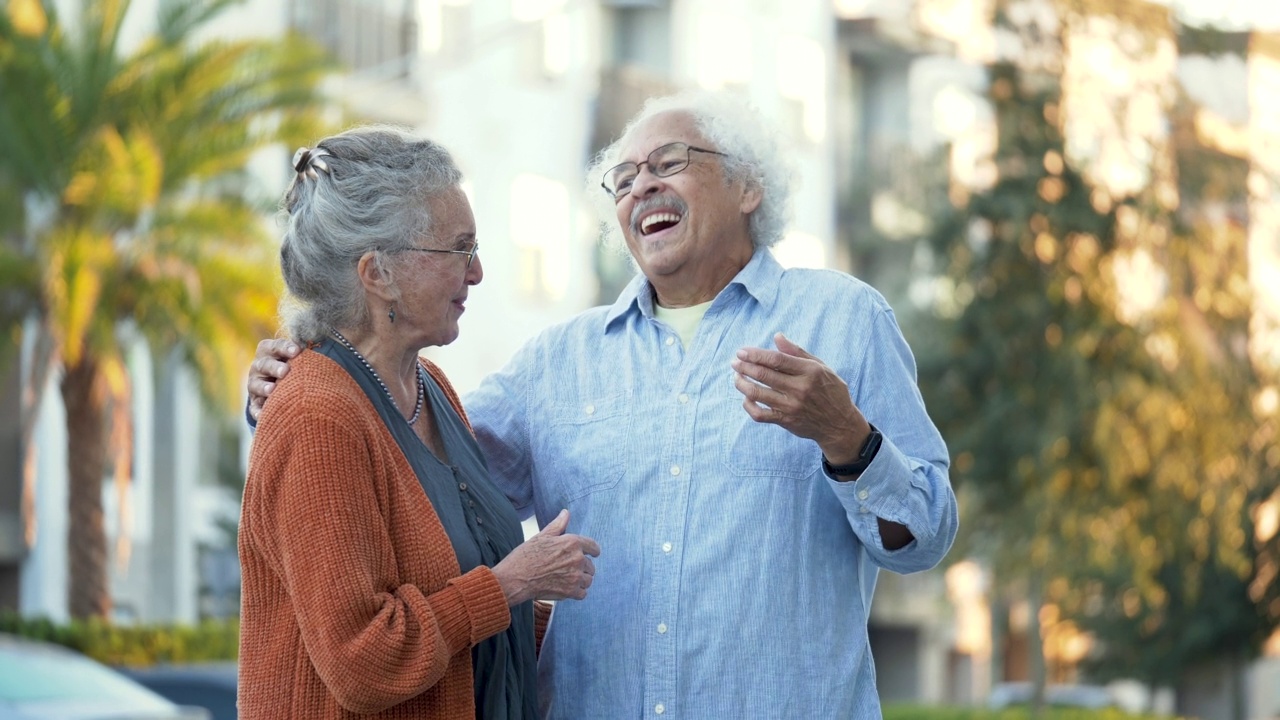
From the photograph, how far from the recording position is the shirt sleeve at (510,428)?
441 cm

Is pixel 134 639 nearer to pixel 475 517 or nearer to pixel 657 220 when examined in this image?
pixel 657 220

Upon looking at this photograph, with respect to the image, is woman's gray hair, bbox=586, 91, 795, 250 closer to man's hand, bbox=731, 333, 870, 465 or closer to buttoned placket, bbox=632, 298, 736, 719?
buttoned placket, bbox=632, 298, 736, 719

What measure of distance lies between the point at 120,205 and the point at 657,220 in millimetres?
12466

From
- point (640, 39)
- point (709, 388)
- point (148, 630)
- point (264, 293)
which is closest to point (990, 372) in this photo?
point (264, 293)

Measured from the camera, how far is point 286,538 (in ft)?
11.3

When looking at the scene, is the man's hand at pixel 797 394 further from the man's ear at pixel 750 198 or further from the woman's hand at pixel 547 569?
the man's ear at pixel 750 198

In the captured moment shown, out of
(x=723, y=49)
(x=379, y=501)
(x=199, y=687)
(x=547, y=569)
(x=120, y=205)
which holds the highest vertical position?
(x=723, y=49)

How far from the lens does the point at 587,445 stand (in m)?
4.21

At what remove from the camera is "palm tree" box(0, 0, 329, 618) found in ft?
52.6

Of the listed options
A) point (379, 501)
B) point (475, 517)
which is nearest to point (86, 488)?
point (475, 517)

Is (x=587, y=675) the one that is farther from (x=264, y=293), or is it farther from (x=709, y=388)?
(x=264, y=293)

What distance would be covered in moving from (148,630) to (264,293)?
125 inches

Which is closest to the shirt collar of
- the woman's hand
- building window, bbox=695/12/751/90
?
the woman's hand

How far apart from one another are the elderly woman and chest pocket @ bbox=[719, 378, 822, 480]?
42cm
